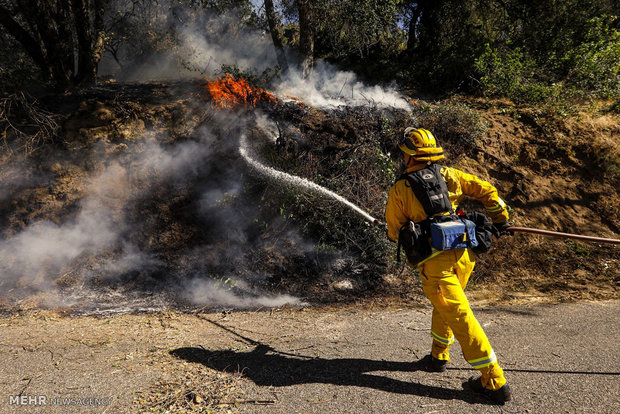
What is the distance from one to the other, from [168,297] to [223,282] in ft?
2.46

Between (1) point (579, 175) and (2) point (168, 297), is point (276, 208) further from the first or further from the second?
(1) point (579, 175)

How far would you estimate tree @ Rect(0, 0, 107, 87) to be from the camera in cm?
648

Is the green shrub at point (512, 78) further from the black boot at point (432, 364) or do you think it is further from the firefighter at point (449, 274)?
the black boot at point (432, 364)

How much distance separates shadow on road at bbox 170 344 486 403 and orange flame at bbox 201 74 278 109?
15.4 feet

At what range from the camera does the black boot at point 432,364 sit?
3.18 meters

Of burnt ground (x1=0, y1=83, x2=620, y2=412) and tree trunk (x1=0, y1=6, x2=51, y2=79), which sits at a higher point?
tree trunk (x1=0, y1=6, x2=51, y2=79)

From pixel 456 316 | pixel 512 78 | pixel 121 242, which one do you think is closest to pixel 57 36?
pixel 121 242

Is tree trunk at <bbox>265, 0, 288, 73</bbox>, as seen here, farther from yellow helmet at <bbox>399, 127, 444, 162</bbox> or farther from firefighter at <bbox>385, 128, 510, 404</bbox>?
firefighter at <bbox>385, 128, 510, 404</bbox>

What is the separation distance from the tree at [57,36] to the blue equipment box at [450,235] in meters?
7.46

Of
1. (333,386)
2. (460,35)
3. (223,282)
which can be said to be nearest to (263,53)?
(460,35)

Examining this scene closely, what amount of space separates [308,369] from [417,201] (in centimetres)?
178

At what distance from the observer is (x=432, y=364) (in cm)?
321

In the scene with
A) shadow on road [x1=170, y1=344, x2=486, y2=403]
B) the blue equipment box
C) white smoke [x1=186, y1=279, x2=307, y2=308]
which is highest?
the blue equipment box

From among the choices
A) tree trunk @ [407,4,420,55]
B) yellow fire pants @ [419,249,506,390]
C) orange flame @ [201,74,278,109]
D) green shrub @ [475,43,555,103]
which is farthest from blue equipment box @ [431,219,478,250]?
tree trunk @ [407,4,420,55]
